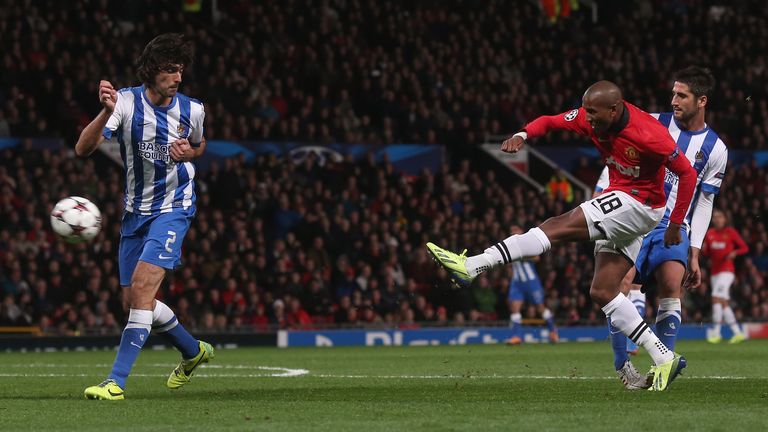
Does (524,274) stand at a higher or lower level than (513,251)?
lower

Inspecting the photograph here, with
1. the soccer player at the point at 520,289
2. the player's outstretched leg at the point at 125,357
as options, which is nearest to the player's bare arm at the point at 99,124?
the player's outstretched leg at the point at 125,357

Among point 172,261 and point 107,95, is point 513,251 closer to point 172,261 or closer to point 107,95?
point 172,261

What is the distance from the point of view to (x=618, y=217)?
26.3 feet

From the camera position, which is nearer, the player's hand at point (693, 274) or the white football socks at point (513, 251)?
the white football socks at point (513, 251)

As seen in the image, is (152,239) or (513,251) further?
(152,239)

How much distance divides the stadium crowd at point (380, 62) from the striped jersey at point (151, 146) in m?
12.3

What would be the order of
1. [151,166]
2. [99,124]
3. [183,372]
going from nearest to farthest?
[99,124], [151,166], [183,372]

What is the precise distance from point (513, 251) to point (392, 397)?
119 centimetres

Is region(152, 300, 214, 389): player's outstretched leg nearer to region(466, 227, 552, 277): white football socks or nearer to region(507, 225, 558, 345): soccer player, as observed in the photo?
region(466, 227, 552, 277): white football socks

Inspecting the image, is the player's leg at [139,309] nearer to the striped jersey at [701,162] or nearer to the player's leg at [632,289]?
the player's leg at [632,289]

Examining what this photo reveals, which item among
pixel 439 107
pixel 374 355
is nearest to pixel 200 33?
pixel 439 107

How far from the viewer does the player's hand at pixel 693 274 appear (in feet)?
30.5

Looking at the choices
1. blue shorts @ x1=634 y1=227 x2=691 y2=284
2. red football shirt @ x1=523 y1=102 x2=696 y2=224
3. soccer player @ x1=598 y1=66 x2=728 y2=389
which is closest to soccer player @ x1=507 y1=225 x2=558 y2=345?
soccer player @ x1=598 y1=66 x2=728 y2=389

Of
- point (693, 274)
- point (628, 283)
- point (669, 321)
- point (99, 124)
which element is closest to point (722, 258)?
point (628, 283)
